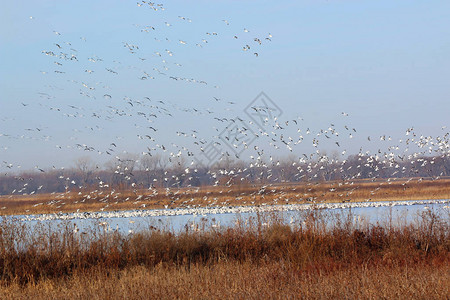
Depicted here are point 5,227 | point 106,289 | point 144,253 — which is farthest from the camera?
point 144,253

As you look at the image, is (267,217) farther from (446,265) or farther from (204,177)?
(204,177)

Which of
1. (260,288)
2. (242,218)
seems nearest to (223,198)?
(242,218)

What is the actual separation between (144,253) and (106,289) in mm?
5382

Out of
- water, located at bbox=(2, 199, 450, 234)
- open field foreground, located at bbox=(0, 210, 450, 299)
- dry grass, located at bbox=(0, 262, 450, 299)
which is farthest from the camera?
water, located at bbox=(2, 199, 450, 234)

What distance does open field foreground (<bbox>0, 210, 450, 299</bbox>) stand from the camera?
12109 millimetres

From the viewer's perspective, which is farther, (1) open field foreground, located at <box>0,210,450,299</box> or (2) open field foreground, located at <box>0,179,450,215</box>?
(2) open field foreground, located at <box>0,179,450,215</box>

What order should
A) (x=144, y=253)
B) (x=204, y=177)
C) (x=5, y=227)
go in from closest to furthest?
(x=5, y=227)
(x=144, y=253)
(x=204, y=177)

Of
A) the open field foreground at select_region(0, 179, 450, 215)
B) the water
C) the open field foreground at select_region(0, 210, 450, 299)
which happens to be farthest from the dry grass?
the open field foreground at select_region(0, 179, 450, 215)

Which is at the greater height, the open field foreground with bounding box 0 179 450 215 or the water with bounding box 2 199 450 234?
the water with bounding box 2 199 450 234

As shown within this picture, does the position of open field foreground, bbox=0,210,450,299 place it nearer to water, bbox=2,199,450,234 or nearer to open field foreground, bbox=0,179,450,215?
water, bbox=2,199,450,234

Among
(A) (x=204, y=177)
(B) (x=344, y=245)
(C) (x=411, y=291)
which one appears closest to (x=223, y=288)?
(C) (x=411, y=291)

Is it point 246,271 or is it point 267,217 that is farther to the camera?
point 267,217

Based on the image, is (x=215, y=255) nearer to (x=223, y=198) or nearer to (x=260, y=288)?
(x=260, y=288)

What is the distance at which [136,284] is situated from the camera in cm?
1110
